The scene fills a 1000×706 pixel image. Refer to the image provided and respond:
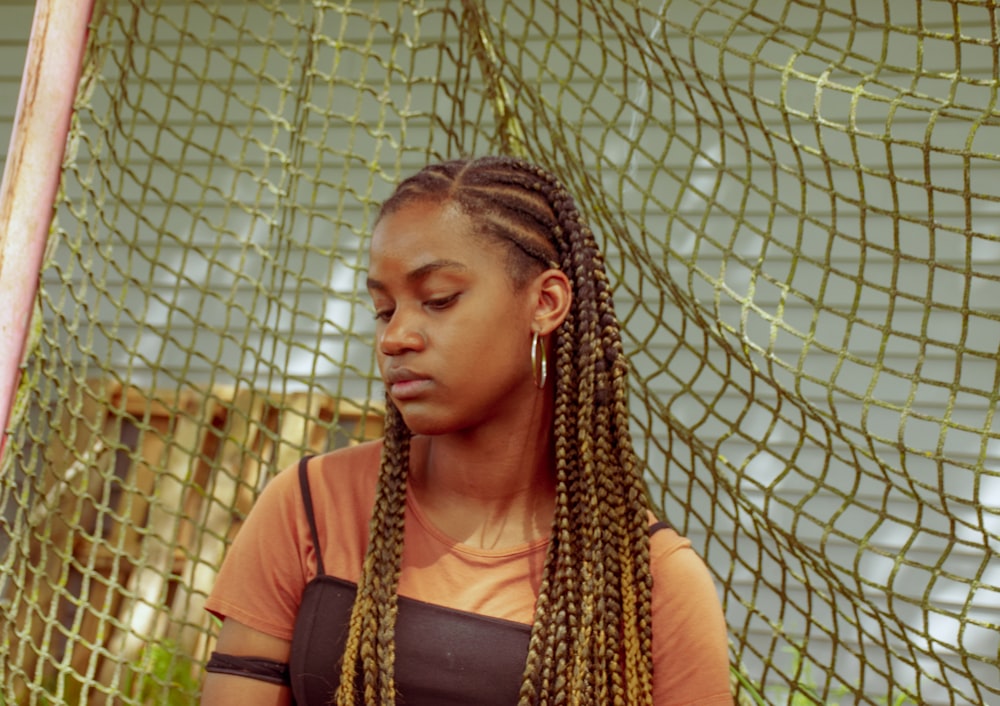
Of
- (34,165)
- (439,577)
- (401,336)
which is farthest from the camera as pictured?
(34,165)

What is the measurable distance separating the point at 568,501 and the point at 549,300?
0.32 meters

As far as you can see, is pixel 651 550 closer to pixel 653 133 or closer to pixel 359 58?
pixel 653 133

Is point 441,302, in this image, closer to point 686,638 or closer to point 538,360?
point 538,360

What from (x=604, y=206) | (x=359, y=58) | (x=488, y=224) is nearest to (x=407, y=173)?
(x=359, y=58)

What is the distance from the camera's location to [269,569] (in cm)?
182

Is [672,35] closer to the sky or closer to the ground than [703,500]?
closer to the sky

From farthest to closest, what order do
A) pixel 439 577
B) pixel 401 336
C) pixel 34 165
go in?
pixel 34 165 < pixel 439 577 < pixel 401 336

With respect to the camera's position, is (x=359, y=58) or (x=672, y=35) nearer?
(x=672, y=35)

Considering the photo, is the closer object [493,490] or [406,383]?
[406,383]

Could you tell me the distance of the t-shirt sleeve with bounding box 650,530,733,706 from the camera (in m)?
1.75

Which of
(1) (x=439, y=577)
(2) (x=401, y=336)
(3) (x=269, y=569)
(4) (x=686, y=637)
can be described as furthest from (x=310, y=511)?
(4) (x=686, y=637)

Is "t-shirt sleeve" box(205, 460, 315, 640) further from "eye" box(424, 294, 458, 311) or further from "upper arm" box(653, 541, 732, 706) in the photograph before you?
"upper arm" box(653, 541, 732, 706)

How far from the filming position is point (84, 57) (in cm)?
225

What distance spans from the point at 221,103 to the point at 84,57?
3124 millimetres
